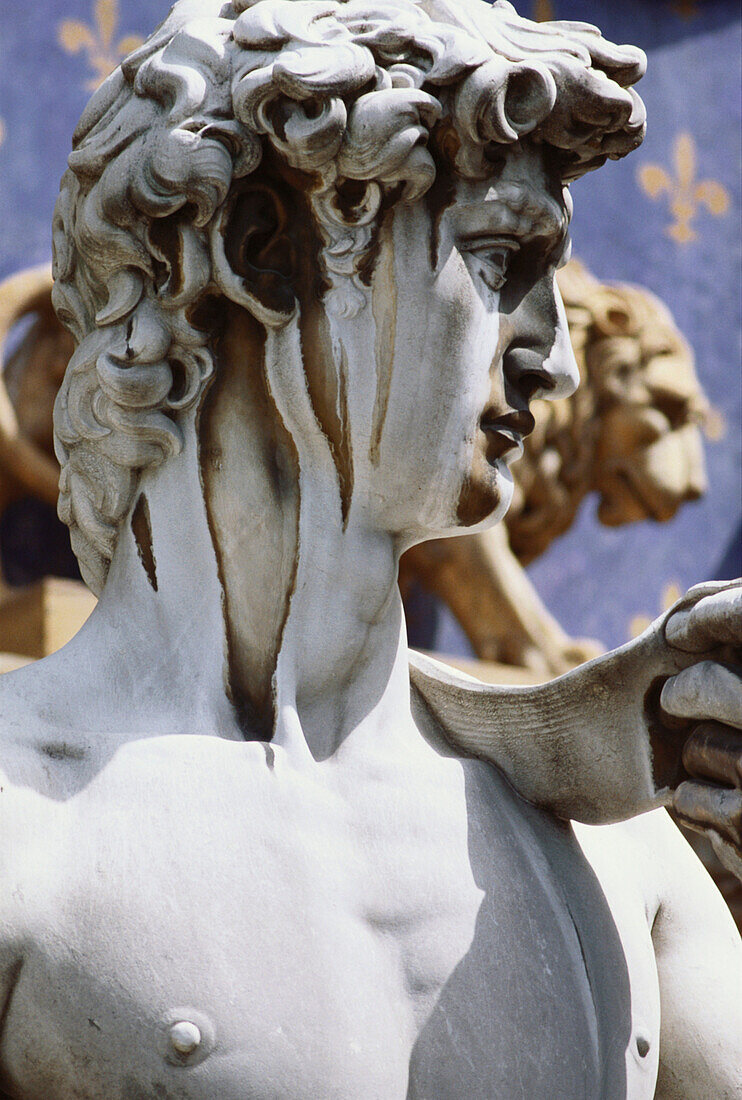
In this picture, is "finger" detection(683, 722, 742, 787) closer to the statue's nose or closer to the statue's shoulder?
the statue's nose

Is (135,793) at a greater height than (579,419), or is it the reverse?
(135,793)

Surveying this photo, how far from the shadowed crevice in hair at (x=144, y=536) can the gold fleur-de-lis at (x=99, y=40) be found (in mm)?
2821

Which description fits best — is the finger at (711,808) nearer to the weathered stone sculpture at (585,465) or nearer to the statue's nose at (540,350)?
the statue's nose at (540,350)

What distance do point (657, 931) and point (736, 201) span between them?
13.8 ft

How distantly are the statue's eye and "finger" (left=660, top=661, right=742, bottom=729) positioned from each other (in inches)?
16.0

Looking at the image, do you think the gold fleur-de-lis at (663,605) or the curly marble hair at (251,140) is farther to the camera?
the gold fleur-de-lis at (663,605)

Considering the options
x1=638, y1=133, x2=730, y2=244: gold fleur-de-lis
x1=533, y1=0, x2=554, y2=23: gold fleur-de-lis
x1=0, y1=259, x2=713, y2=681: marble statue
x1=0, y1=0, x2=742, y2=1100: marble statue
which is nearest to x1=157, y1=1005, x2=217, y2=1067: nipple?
x1=0, y1=0, x2=742, y2=1100: marble statue

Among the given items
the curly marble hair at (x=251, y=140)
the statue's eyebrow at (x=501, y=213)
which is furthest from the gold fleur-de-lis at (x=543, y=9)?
the statue's eyebrow at (x=501, y=213)

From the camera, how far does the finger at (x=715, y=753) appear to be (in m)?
1.87

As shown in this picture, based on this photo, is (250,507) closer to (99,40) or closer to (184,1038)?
(184,1038)

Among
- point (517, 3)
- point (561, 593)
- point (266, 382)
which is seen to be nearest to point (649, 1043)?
point (266, 382)

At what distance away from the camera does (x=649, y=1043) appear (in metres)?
1.98

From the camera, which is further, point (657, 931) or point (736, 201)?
point (736, 201)

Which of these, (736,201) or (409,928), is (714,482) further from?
(409,928)
